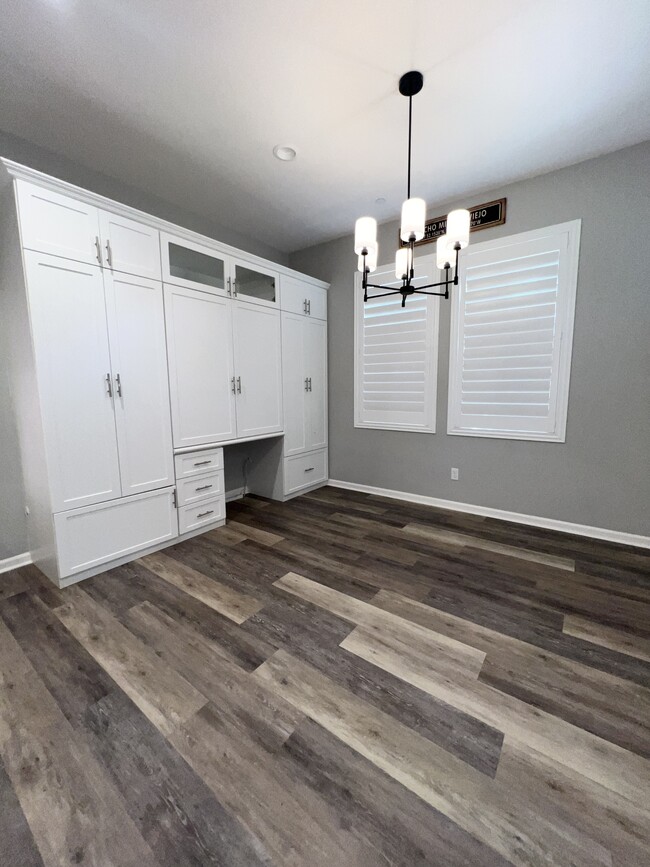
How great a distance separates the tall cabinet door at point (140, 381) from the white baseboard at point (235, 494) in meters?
1.29

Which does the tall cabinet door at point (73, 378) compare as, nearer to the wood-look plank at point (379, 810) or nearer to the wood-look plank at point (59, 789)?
the wood-look plank at point (59, 789)

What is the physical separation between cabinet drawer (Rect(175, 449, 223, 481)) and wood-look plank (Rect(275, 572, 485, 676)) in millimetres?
1179

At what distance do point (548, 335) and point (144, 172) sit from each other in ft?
11.4

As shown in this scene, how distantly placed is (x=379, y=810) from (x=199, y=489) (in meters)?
2.35

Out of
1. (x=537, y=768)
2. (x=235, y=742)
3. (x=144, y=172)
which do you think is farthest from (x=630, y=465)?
(x=144, y=172)

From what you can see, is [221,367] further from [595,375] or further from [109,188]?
[595,375]

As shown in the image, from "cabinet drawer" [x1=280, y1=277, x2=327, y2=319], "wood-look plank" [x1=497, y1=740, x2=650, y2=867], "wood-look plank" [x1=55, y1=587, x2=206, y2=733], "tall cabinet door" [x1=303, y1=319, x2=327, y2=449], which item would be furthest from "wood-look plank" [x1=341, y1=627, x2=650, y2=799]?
"cabinet drawer" [x1=280, y1=277, x2=327, y2=319]

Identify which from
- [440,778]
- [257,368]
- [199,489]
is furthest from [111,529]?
[440,778]

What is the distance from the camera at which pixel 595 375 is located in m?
2.73

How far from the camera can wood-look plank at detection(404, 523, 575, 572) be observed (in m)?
2.48

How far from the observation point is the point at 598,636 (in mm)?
1752

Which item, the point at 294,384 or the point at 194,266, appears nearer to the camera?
the point at 194,266

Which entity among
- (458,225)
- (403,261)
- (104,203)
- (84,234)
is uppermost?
(104,203)

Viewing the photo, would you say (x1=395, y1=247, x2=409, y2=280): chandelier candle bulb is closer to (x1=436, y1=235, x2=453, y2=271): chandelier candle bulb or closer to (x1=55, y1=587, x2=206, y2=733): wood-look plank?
(x1=436, y1=235, x2=453, y2=271): chandelier candle bulb
